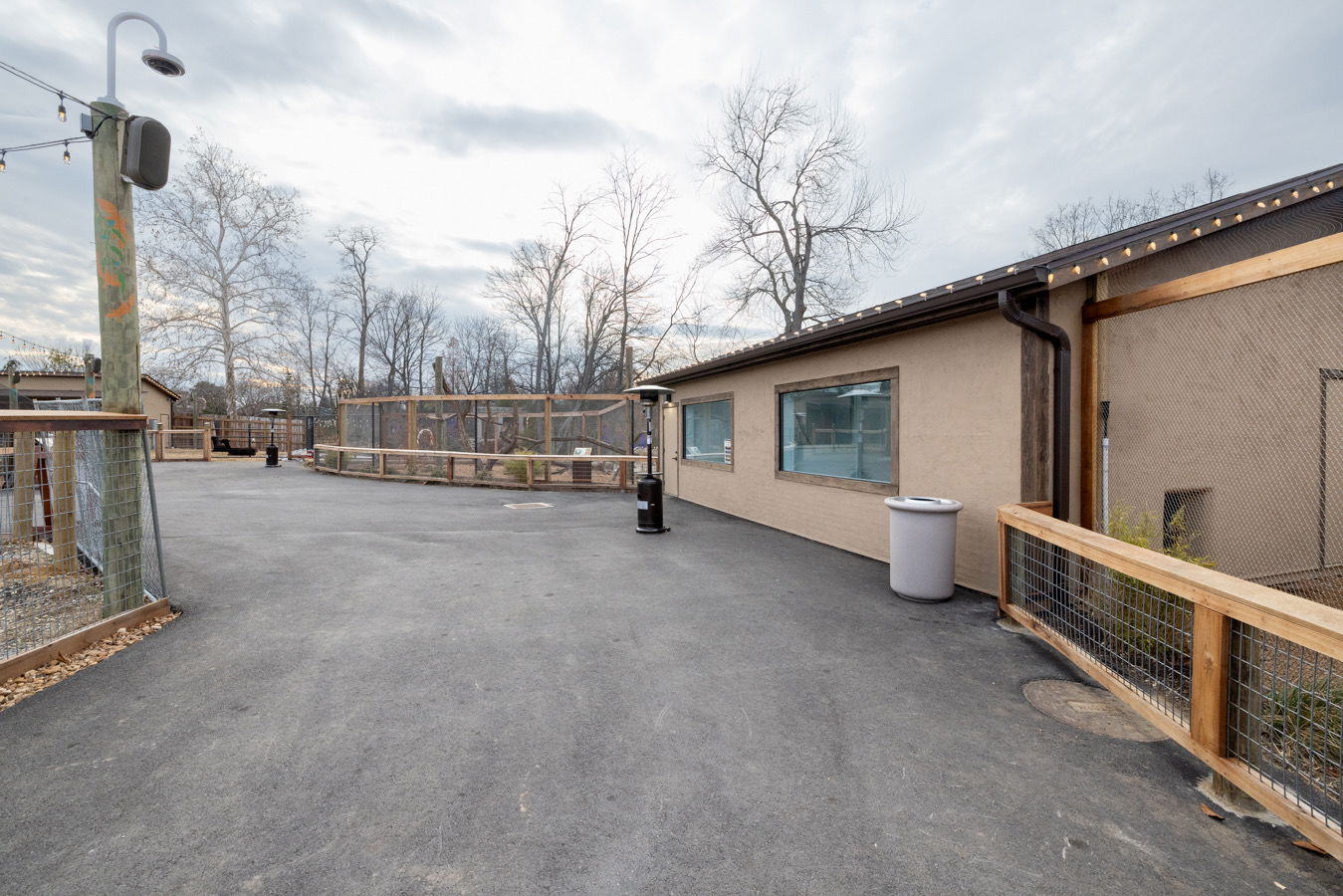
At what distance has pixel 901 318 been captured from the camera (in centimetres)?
528

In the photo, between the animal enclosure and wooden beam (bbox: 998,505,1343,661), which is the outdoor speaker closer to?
wooden beam (bbox: 998,505,1343,661)

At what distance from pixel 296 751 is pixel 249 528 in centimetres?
647

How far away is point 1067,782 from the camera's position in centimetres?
230

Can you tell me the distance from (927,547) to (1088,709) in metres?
1.83

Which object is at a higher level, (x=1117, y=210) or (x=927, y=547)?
(x=1117, y=210)

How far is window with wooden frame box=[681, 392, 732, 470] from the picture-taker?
31.5 ft

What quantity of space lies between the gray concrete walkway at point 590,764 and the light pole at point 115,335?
1.95 ft

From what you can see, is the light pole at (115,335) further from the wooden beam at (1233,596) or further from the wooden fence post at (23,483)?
the wooden beam at (1233,596)

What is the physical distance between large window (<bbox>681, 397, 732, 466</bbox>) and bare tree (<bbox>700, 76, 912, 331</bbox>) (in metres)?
9.57

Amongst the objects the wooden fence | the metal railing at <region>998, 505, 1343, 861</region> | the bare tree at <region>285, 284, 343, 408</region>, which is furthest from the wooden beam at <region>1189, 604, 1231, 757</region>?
the bare tree at <region>285, 284, 343, 408</region>

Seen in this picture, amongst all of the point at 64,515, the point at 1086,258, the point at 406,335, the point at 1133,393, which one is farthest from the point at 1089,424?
the point at 406,335

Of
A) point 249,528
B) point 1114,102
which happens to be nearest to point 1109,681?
point 249,528

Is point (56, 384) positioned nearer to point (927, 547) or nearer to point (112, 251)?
point (112, 251)

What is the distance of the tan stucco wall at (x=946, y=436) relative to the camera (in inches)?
187
